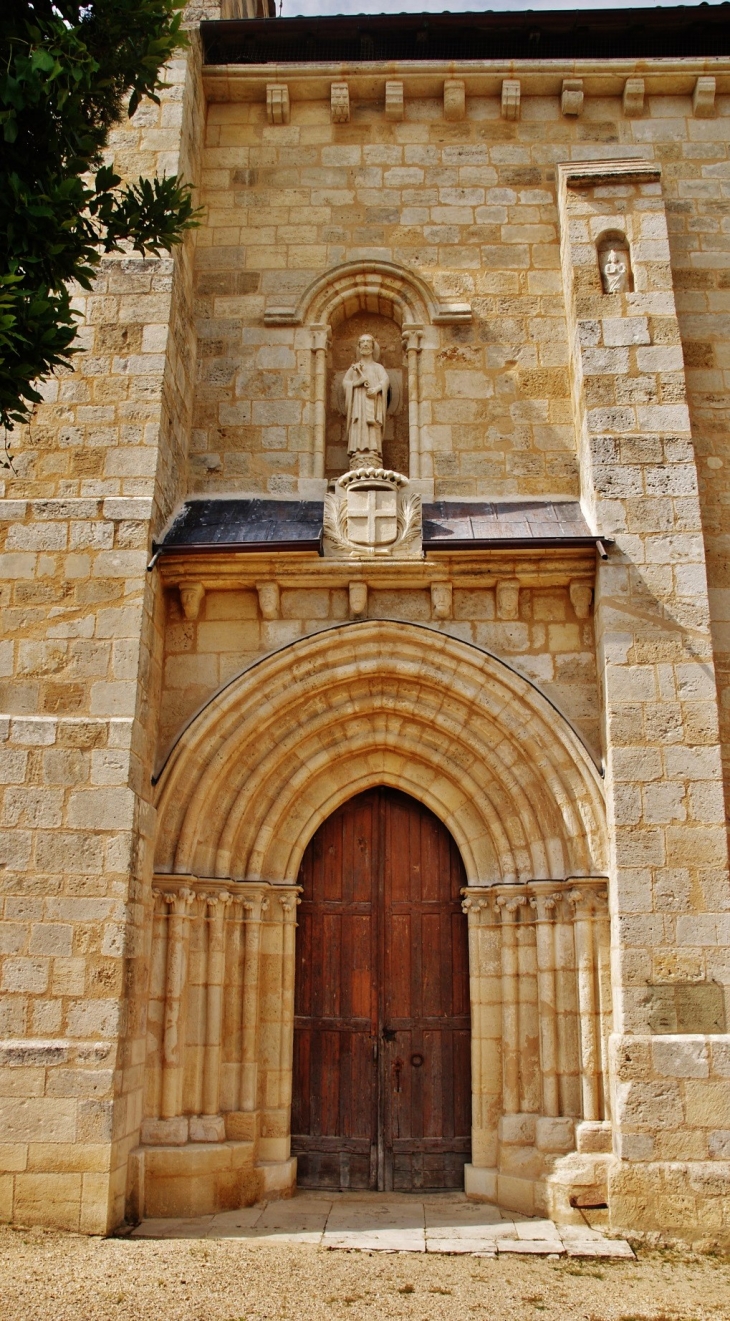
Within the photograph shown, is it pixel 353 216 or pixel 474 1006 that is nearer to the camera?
pixel 474 1006

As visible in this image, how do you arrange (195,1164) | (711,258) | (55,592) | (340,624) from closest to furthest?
(195,1164), (55,592), (340,624), (711,258)

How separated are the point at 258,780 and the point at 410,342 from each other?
10.9 ft

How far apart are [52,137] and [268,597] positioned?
9.64 feet

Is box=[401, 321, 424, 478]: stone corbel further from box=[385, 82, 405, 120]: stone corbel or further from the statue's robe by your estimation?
box=[385, 82, 405, 120]: stone corbel

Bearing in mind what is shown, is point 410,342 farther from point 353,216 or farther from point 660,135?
point 660,135

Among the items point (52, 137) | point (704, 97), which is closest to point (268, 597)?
point (52, 137)

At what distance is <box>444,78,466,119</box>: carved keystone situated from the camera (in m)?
8.16

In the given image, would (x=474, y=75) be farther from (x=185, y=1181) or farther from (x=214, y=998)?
(x=185, y=1181)

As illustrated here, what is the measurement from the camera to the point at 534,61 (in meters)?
8.09

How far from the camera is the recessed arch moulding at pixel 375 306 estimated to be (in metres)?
7.60

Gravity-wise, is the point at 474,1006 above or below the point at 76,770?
below

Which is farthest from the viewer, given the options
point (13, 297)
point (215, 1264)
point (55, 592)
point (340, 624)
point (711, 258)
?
point (711, 258)

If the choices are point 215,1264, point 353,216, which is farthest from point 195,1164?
point 353,216

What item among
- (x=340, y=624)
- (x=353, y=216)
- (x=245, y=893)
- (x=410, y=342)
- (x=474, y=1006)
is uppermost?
(x=353, y=216)
